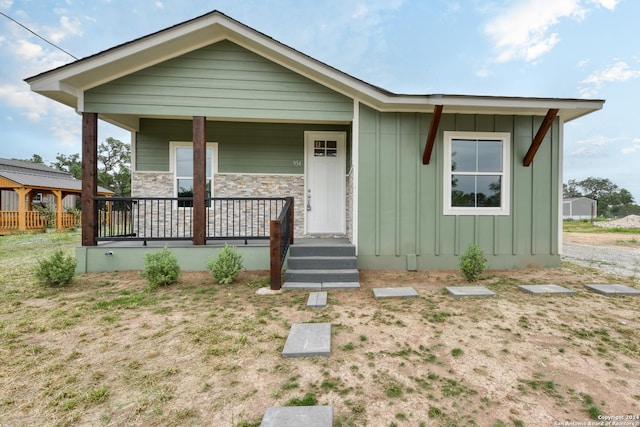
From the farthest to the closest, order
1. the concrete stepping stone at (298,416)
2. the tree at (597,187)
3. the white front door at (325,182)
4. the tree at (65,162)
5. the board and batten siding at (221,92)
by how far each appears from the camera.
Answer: the tree at (597,187) < the tree at (65,162) < the white front door at (325,182) < the board and batten siding at (221,92) < the concrete stepping stone at (298,416)

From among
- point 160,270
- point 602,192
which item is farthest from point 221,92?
point 602,192

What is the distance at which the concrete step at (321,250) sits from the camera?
4.84 m

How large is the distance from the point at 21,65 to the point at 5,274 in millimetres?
13366

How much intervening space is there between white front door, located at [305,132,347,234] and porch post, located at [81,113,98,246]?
4.07 metres

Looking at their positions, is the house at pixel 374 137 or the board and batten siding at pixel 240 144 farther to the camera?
the board and batten siding at pixel 240 144

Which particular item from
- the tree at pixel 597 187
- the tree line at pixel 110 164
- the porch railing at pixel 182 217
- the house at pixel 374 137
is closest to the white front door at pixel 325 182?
the porch railing at pixel 182 217

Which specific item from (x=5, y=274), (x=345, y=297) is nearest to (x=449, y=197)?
(x=345, y=297)

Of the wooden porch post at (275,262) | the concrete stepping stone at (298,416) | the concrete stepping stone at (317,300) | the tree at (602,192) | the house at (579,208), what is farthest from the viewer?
the tree at (602,192)

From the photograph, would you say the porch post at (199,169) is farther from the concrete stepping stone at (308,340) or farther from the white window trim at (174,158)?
the concrete stepping stone at (308,340)

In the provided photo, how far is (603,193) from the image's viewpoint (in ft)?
186

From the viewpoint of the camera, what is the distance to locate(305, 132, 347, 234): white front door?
21.2 ft

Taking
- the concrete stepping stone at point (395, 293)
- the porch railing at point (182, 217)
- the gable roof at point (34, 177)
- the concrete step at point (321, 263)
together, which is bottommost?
the concrete stepping stone at point (395, 293)

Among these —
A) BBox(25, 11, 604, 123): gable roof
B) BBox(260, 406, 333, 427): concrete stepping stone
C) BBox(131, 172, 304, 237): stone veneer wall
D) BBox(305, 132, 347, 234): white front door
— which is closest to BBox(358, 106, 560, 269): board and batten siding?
BBox(25, 11, 604, 123): gable roof

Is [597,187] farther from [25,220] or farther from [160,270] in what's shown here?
[25,220]
